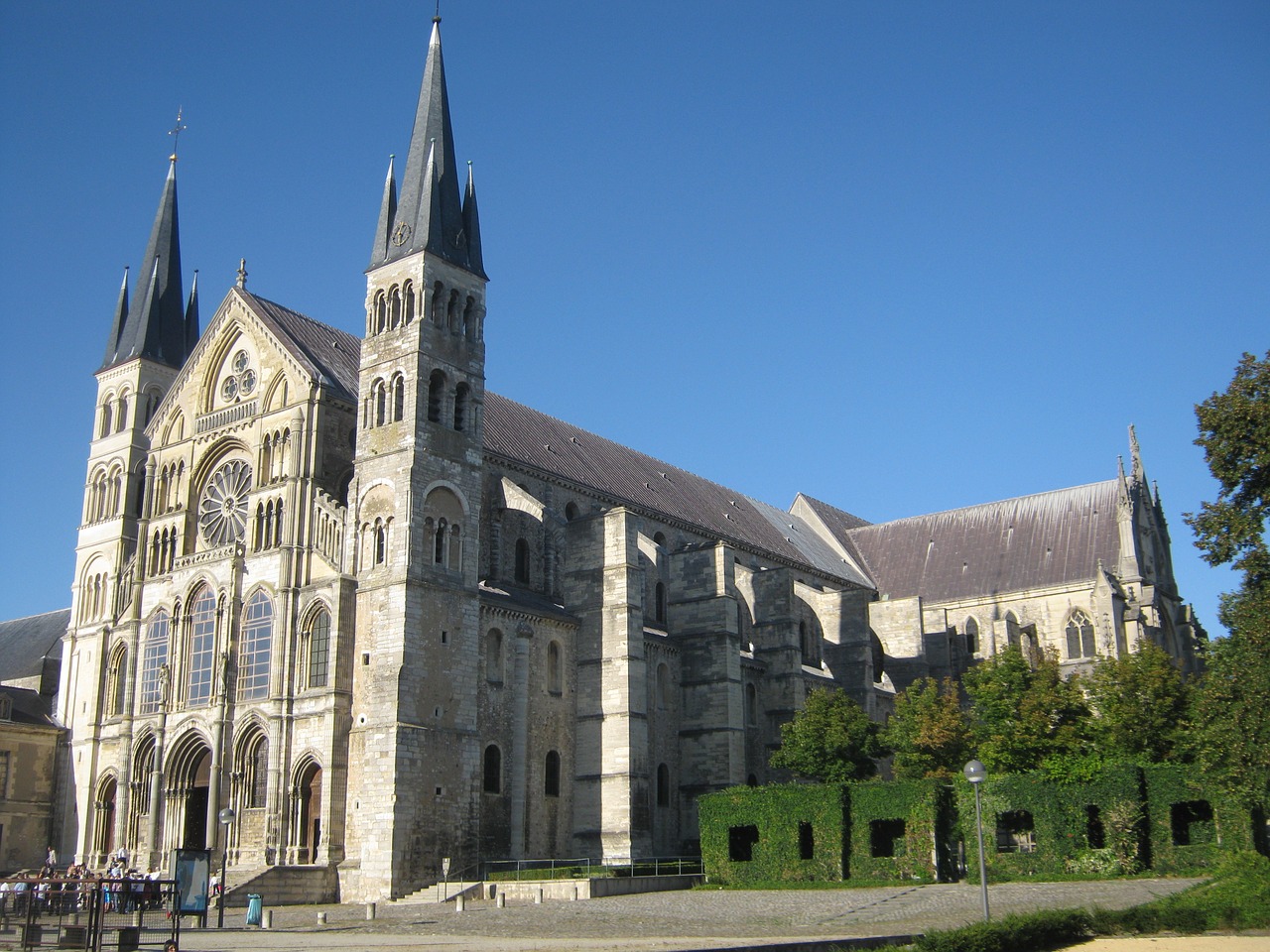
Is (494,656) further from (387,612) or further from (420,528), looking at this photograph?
(420,528)

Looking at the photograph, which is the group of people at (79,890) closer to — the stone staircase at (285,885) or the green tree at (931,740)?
the stone staircase at (285,885)

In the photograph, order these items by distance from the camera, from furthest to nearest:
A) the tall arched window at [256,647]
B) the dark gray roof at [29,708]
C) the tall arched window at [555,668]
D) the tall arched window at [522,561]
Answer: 1. the dark gray roof at [29,708]
2. the tall arched window at [522,561]
3. the tall arched window at [555,668]
4. the tall arched window at [256,647]

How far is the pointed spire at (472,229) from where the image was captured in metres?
45.6

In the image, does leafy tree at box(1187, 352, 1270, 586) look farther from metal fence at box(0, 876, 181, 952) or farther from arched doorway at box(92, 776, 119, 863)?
arched doorway at box(92, 776, 119, 863)

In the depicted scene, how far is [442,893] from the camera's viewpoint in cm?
3697

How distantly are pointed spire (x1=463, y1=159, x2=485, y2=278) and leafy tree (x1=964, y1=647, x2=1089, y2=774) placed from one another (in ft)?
72.1

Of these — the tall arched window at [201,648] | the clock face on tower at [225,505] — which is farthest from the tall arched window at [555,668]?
the clock face on tower at [225,505]

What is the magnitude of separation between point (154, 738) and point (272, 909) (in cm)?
1110

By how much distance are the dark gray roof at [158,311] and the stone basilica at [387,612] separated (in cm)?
14

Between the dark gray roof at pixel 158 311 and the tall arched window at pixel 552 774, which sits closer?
the tall arched window at pixel 552 774

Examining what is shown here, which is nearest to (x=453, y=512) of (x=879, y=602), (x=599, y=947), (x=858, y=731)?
(x=858, y=731)

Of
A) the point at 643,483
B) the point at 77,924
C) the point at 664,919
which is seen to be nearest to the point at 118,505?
the point at 643,483

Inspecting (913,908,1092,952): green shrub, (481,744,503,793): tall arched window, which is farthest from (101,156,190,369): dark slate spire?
(913,908,1092,952): green shrub

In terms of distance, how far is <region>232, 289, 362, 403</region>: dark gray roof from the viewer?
1797 inches
